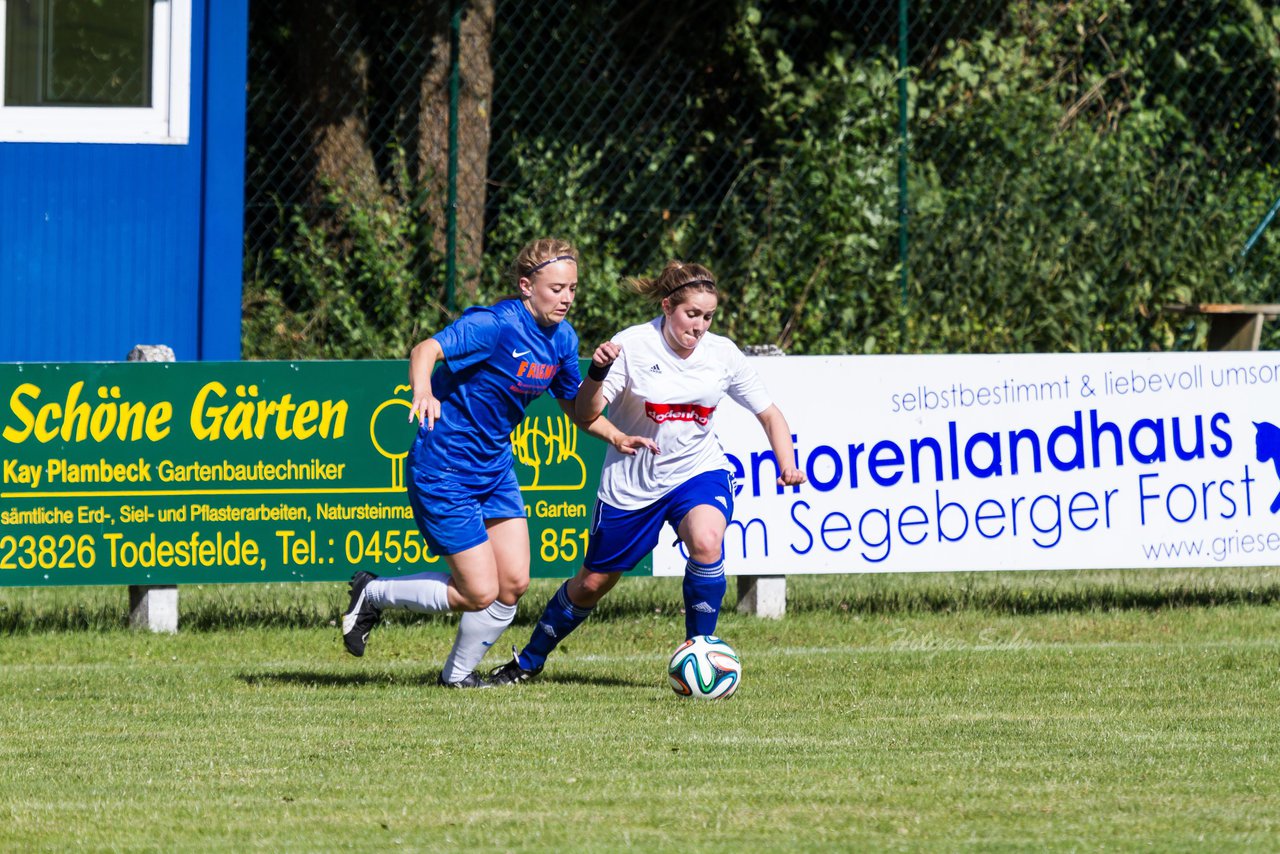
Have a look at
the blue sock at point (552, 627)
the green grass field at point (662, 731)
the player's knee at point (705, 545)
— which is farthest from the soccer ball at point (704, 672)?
the blue sock at point (552, 627)

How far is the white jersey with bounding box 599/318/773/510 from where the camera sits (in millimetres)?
7406

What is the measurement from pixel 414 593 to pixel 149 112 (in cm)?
527

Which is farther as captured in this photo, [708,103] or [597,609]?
[708,103]

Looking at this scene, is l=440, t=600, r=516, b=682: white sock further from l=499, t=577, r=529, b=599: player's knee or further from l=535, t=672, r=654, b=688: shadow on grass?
l=535, t=672, r=654, b=688: shadow on grass

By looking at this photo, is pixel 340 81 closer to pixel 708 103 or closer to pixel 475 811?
pixel 708 103

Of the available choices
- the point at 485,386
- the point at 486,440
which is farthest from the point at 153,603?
the point at 485,386

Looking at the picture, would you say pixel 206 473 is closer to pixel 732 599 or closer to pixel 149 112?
pixel 732 599

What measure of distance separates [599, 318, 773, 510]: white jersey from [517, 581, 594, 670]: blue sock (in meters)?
0.50

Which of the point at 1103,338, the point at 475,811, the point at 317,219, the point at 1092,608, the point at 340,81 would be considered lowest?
the point at 475,811

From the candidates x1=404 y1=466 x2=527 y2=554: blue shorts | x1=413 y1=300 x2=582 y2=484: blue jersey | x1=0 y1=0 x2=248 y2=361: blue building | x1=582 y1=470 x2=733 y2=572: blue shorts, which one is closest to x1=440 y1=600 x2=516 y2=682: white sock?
x1=404 y1=466 x2=527 y2=554: blue shorts

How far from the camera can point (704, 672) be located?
730 cm

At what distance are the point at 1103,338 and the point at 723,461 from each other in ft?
22.0

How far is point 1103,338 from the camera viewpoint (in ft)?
44.8

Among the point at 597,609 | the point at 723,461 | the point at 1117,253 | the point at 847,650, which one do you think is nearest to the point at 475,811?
the point at 723,461
